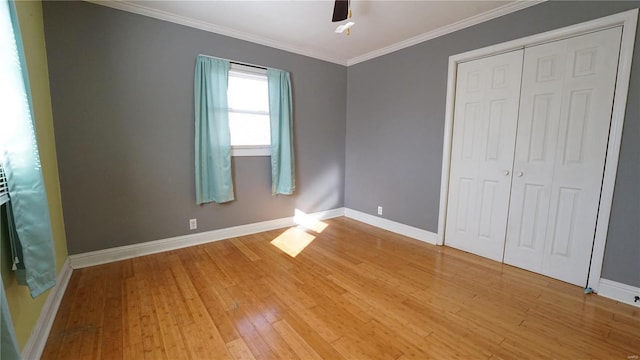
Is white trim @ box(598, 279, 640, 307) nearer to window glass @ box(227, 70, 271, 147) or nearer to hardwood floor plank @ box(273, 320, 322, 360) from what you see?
hardwood floor plank @ box(273, 320, 322, 360)

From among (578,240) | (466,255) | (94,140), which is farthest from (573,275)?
(94,140)

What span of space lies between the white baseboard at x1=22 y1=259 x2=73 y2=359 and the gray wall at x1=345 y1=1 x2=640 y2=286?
11.8 ft

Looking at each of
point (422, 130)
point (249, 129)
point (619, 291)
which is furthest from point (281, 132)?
point (619, 291)

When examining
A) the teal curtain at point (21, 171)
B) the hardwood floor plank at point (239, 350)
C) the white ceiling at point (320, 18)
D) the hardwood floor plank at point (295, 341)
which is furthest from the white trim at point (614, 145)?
the teal curtain at point (21, 171)

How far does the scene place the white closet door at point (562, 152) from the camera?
219cm

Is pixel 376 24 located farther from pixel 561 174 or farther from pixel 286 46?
pixel 561 174

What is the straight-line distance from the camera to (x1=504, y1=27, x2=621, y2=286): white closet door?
2189 mm

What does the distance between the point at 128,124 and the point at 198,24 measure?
4.47 feet

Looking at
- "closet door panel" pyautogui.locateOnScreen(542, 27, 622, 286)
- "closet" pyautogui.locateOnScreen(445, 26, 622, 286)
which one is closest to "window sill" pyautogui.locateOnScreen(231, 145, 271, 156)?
"closet" pyautogui.locateOnScreen(445, 26, 622, 286)

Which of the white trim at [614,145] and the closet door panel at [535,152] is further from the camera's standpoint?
the closet door panel at [535,152]

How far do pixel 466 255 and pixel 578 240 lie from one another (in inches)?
38.6

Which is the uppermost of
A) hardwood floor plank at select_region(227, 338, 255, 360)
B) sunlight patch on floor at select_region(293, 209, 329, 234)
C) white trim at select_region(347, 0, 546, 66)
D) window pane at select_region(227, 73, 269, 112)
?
white trim at select_region(347, 0, 546, 66)

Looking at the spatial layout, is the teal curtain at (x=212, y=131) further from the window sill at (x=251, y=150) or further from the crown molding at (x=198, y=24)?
the crown molding at (x=198, y=24)

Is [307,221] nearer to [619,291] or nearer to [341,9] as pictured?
[341,9]
